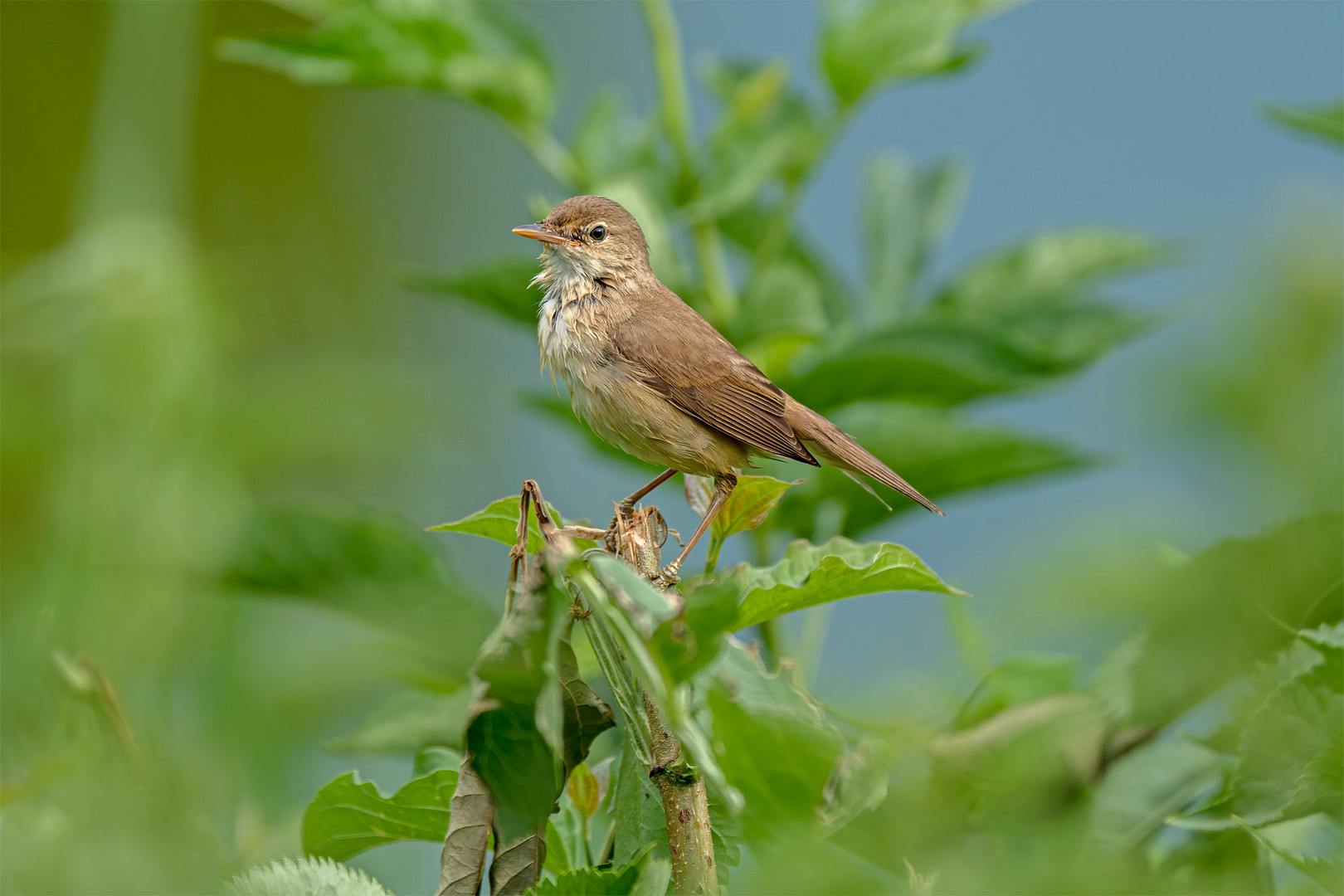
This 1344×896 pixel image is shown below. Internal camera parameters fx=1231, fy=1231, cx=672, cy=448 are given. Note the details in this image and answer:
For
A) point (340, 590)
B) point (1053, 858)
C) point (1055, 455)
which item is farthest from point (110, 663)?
point (1055, 455)

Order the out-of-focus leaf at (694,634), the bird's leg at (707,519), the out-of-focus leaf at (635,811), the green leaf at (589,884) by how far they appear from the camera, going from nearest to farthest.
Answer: the out-of-focus leaf at (694,634), the green leaf at (589,884), the out-of-focus leaf at (635,811), the bird's leg at (707,519)

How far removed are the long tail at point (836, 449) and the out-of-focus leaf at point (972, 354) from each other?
0.11m

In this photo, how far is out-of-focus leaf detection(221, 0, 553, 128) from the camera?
183cm

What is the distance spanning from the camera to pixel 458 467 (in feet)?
10.6

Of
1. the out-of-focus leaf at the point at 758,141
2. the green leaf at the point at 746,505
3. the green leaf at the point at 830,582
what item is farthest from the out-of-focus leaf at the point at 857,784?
the out-of-focus leaf at the point at 758,141

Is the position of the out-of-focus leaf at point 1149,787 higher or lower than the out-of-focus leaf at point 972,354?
lower

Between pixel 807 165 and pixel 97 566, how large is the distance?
1269mm

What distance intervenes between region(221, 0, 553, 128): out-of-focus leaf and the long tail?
2.19 feet

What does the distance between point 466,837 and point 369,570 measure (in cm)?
86

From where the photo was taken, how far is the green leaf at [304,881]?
29.6 inches

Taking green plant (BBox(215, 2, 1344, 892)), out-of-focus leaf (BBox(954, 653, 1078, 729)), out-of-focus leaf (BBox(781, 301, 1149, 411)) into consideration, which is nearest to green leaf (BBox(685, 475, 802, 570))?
green plant (BBox(215, 2, 1344, 892))

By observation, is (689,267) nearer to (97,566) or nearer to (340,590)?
(340,590)

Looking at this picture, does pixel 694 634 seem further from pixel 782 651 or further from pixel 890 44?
pixel 890 44

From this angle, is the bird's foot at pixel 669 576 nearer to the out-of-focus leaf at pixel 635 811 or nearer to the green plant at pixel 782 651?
the green plant at pixel 782 651
